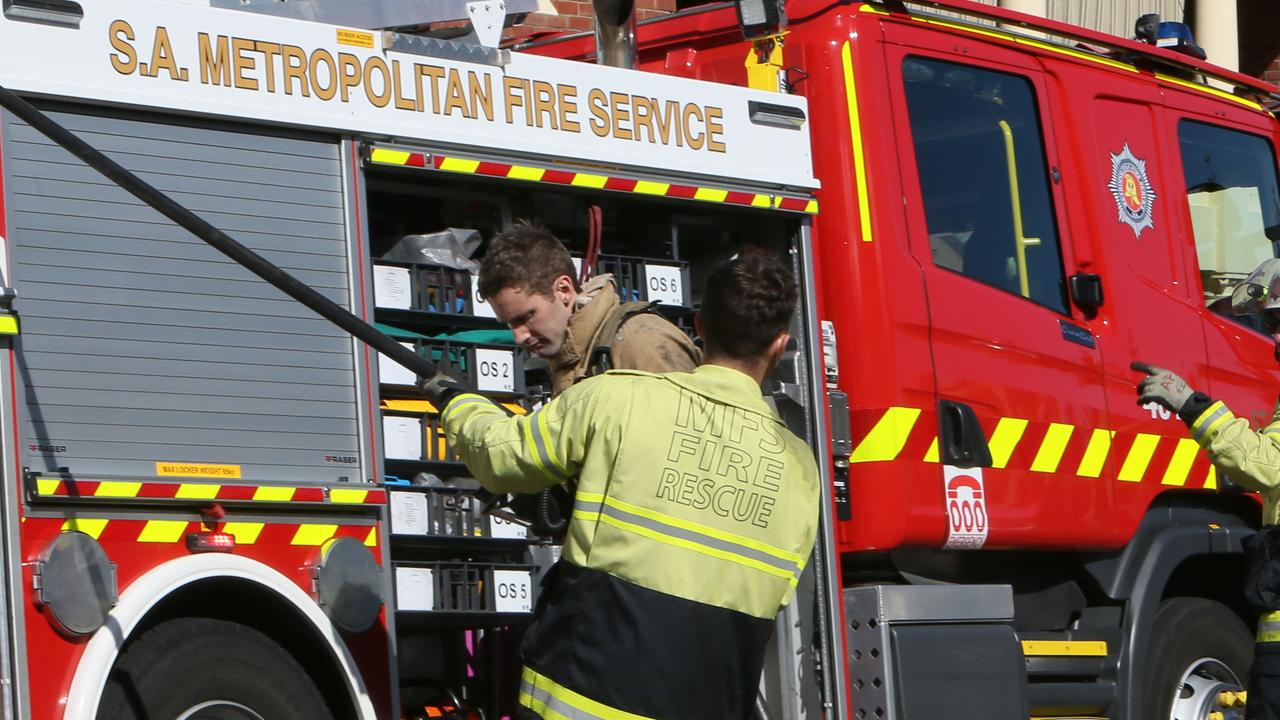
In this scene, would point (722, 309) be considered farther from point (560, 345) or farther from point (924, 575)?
point (924, 575)

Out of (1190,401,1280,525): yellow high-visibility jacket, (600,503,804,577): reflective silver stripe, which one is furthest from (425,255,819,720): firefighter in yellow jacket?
(1190,401,1280,525): yellow high-visibility jacket

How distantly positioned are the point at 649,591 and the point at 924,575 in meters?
2.85

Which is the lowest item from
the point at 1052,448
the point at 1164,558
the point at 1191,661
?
the point at 1191,661

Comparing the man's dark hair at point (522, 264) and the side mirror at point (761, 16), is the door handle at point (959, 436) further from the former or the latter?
the man's dark hair at point (522, 264)

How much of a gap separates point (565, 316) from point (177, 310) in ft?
3.06

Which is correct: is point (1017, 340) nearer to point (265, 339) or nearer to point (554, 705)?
point (265, 339)

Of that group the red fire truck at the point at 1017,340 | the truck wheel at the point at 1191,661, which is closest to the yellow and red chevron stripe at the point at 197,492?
the red fire truck at the point at 1017,340

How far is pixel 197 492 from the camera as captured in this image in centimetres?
439

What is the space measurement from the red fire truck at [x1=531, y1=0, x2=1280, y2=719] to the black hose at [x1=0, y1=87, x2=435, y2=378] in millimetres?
1924

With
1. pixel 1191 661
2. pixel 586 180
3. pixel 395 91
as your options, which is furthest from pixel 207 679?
pixel 1191 661

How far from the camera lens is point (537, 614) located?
3787 millimetres

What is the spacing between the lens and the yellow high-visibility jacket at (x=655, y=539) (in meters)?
3.60

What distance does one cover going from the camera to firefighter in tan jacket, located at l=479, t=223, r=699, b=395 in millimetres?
4555

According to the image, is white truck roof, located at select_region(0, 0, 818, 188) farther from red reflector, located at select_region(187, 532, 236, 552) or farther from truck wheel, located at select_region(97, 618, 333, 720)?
truck wheel, located at select_region(97, 618, 333, 720)
